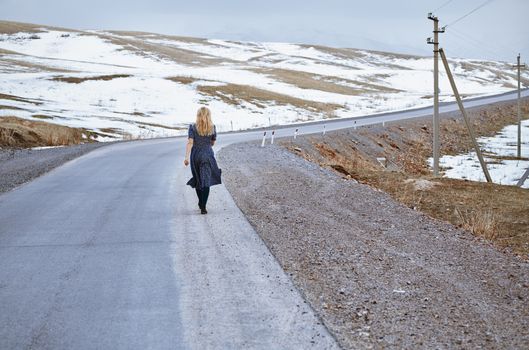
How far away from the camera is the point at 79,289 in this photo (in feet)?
21.6

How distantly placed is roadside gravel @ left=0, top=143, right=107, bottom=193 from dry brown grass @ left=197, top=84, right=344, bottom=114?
126 feet

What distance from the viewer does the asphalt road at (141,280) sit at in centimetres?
538

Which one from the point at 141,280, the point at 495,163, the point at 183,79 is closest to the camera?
the point at 141,280

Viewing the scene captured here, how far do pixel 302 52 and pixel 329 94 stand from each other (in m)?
Result: 105

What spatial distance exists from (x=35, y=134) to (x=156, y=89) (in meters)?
36.9

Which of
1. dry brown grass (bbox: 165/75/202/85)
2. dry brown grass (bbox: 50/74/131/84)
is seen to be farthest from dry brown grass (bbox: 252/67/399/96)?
dry brown grass (bbox: 50/74/131/84)

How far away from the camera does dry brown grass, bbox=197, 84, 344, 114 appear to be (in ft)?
212

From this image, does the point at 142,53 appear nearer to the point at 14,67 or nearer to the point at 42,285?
the point at 14,67

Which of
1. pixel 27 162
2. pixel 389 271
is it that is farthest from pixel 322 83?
pixel 389 271

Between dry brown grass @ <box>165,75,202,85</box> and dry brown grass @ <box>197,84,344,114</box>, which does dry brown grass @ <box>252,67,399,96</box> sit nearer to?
dry brown grass @ <box>197,84,344,114</box>

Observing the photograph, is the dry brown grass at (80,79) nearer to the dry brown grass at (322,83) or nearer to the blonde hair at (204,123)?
the dry brown grass at (322,83)

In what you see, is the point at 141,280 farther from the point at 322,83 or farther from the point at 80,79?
the point at 322,83

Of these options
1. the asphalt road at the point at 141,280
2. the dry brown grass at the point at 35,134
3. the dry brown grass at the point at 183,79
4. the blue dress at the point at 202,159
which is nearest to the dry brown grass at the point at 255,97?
the dry brown grass at the point at 183,79

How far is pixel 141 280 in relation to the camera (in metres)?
6.95
